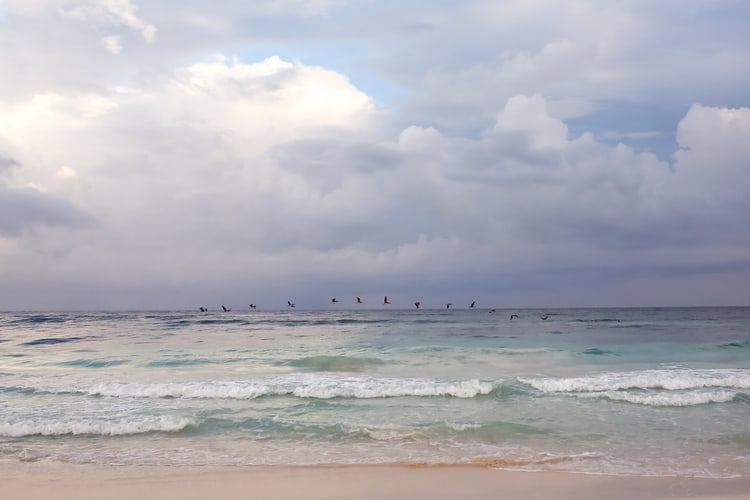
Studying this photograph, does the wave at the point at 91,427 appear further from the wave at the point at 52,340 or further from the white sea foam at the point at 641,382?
the wave at the point at 52,340

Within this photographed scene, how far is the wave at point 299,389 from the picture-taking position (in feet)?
55.1

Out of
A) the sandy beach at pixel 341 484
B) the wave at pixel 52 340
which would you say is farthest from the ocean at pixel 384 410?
the wave at pixel 52 340

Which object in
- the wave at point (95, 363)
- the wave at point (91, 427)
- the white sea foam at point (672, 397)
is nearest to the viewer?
the wave at point (91, 427)

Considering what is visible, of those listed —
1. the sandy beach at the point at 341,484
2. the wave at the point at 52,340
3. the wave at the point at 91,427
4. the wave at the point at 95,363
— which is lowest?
the wave at the point at 52,340

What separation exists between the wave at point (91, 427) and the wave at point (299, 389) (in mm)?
3810

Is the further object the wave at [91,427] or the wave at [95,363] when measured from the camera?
the wave at [95,363]

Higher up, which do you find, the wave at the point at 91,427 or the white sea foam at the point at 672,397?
the white sea foam at the point at 672,397

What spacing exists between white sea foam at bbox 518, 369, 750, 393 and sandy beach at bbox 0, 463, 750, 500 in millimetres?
9020

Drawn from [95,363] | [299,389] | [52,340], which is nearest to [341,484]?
[299,389]

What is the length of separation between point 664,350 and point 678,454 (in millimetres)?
22416

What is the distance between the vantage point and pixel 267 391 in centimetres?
1716

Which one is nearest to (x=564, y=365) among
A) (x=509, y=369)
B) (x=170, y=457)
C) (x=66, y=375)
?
(x=509, y=369)

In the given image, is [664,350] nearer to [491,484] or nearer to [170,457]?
[491,484]

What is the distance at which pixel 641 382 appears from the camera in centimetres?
1812
